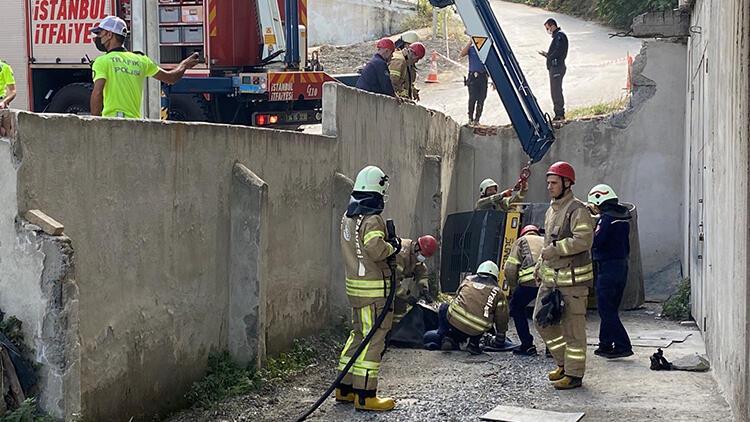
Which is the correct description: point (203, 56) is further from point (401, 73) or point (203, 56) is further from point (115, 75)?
point (115, 75)

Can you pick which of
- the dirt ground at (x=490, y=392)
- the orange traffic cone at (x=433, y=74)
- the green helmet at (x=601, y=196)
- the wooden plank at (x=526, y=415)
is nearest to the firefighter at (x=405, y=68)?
the green helmet at (x=601, y=196)

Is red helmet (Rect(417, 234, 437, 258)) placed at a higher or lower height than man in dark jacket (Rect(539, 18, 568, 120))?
lower

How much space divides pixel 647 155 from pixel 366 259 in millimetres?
8725

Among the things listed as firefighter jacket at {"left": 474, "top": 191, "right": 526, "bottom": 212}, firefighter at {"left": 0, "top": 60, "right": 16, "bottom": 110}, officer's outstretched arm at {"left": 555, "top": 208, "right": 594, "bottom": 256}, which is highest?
firefighter at {"left": 0, "top": 60, "right": 16, "bottom": 110}

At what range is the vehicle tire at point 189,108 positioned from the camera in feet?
47.1

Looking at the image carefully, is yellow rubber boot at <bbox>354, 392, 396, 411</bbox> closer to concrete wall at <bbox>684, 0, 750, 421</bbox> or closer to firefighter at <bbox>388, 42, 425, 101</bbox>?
concrete wall at <bbox>684, 0, 750, 421</bbox>

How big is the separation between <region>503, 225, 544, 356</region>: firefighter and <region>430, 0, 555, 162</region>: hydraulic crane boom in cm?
455

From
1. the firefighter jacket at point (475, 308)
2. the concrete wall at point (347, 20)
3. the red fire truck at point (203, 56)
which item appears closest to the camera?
the firefighter jacket at point (475, 308)

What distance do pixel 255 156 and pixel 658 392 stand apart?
12.5 ft

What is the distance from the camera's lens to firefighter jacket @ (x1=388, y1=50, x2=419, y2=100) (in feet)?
46.0

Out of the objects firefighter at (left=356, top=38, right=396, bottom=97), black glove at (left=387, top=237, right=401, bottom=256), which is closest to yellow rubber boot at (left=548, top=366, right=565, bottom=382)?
black glove at (left=387, top=237, right=401, bottom=256)

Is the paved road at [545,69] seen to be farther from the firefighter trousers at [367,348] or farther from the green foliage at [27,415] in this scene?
the green foliage at [27,415]

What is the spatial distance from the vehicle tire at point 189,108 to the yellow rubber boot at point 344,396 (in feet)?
22.5

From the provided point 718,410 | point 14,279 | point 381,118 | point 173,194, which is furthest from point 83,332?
point 381,118
